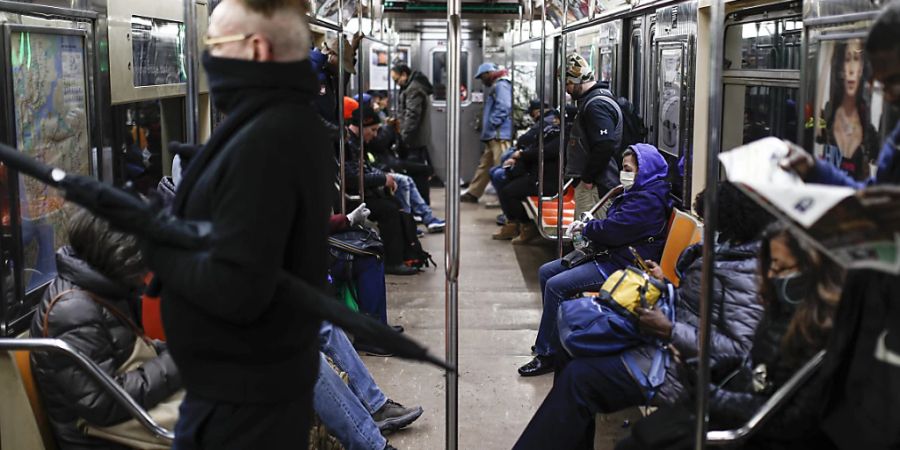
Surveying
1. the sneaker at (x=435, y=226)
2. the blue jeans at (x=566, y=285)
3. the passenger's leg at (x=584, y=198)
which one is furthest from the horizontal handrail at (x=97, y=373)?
the sneaker at (x=435, y=226)

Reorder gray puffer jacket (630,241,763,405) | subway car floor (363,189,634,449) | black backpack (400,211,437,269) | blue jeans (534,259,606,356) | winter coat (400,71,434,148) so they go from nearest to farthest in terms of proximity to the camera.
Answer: gray puffer jacket (630,241,763,405) < subway car floor (363,189,634,449) < blue jeans (534,259,606,356) < black backpack (400,211,437,269) < winter coat (400,71,434,148)

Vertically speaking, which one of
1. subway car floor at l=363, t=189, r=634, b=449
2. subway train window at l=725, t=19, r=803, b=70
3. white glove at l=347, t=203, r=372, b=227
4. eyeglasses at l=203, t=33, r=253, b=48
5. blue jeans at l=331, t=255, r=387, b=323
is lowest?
subway car floor at l=363, t=189, r=634, b=449

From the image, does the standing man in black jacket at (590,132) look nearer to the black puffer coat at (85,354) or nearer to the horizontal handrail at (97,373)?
the black puffer coat at (85,354)

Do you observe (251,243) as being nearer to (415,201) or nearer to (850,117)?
(850,117)

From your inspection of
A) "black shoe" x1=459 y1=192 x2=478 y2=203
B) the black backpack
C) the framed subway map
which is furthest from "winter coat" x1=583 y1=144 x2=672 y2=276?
"black shoe" x1=459 y1=192 x2=478 y2=203

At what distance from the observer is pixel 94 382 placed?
284cm

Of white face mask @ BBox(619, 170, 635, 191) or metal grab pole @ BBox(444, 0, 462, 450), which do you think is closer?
metal grab pole @ BBox(444, 0, 462, 450)

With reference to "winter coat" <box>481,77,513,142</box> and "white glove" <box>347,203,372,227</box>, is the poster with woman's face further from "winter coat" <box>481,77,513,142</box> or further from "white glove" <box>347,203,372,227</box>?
"winter coat" <box>481,77,513,142</box>

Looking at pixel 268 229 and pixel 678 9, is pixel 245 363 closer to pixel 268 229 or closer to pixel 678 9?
pixel 268 229

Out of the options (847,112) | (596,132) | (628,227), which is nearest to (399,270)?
(596,132)

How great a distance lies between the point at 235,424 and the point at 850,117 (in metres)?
1.56

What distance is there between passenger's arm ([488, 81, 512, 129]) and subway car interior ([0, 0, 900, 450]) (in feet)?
17.2

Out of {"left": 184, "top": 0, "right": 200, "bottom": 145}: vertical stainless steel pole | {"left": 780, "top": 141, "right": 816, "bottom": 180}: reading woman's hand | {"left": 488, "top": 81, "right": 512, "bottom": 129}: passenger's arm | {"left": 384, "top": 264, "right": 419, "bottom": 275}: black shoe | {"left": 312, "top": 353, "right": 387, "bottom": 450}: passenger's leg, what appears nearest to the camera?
{"left": 780, "top": 141, "right": 816, "bottom": 180}: reading woman's hand

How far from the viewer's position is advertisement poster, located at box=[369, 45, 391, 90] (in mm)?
14906
